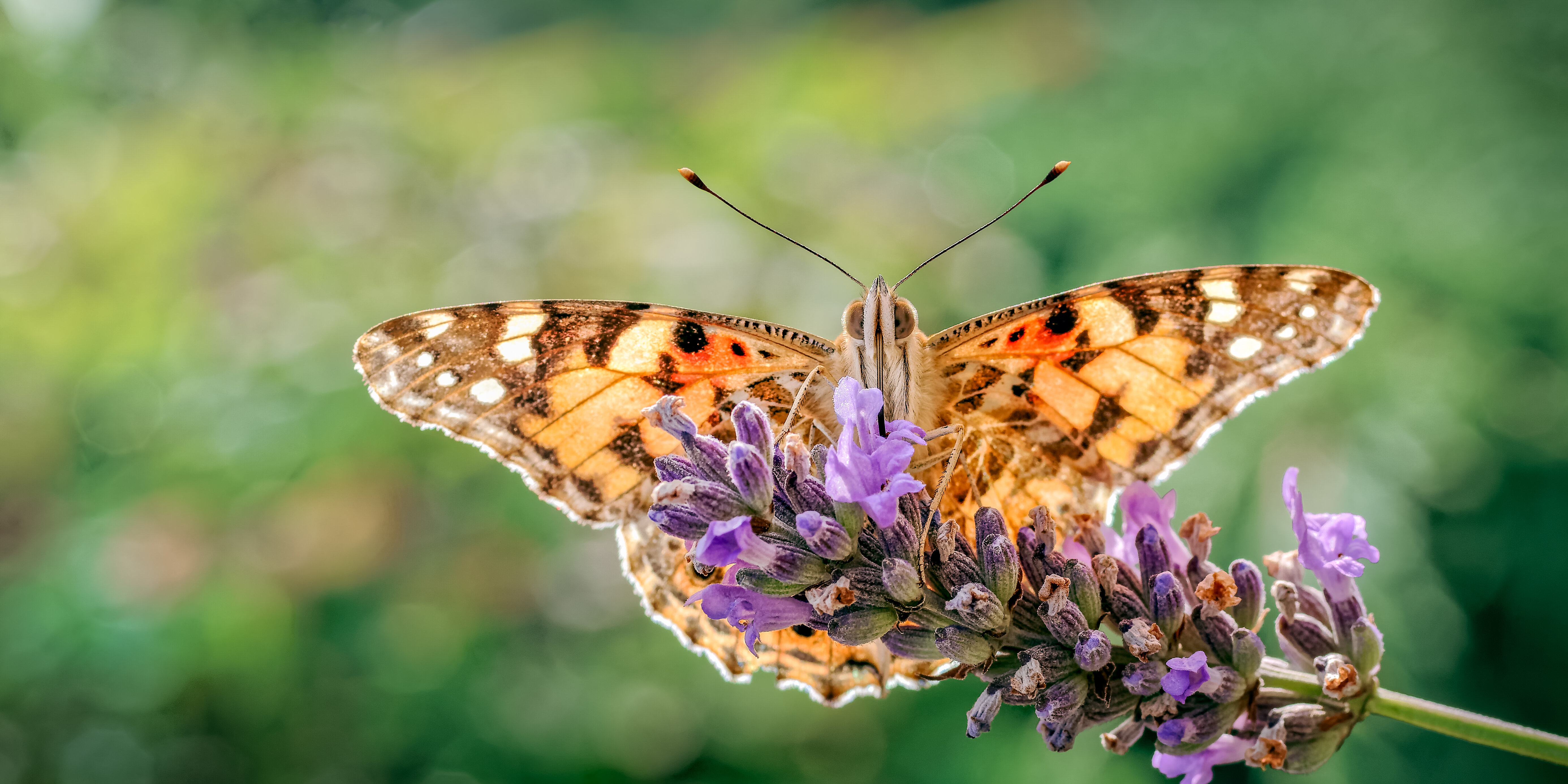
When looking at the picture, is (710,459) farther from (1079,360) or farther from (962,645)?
(1079,360)

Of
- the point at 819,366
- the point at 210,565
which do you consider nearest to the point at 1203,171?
the point at 819,366

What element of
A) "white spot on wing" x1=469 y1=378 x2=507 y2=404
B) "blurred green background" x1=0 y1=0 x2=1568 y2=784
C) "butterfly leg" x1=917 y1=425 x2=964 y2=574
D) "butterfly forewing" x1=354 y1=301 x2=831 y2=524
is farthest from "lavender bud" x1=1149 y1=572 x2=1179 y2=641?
"blurred green background" x1=0 y1=0 x2=1568 y2=784

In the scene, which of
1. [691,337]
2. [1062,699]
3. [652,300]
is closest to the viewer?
[1062,699]

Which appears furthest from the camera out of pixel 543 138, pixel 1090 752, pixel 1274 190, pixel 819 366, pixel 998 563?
pixel 543 138

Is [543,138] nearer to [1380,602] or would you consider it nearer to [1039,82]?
[1039,82]

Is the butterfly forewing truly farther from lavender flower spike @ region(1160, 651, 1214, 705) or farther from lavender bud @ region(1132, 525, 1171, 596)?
lavender flower spike @ region(1160, 651, 1214, 705)

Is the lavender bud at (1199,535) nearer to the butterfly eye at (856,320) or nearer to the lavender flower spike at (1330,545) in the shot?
the lavender flower spike at (1330,545)

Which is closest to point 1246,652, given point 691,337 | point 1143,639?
point 1143,639
